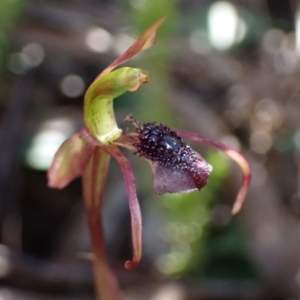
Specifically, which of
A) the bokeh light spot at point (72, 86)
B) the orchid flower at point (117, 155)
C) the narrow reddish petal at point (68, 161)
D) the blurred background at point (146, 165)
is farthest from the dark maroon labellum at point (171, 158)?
the bokeh light spot at point (72, 86)

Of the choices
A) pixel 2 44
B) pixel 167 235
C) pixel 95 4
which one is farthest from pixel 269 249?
pixel 95 4

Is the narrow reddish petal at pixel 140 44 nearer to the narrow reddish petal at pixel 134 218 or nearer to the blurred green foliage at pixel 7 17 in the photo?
the narrow reddish petal at pixel 134 218

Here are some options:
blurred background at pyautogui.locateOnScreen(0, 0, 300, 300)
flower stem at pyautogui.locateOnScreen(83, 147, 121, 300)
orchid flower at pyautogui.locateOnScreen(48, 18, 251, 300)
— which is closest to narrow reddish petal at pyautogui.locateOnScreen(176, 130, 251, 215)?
orchid flower at pyautogui.locateOnScreen(48, 18, 251, 300)

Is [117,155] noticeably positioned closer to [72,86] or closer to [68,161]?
[68,161]

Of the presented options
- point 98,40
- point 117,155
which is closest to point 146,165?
point 98,40

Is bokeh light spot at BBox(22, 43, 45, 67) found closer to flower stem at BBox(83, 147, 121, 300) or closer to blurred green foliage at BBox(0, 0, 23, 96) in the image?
blurred green foliage at BBox(0, 0, 23, 96)

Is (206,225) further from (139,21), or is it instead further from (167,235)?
(139,21)
